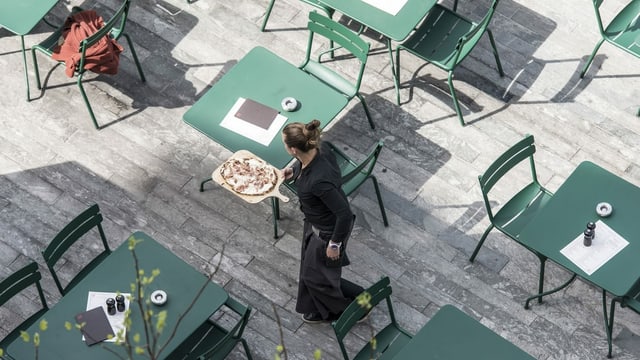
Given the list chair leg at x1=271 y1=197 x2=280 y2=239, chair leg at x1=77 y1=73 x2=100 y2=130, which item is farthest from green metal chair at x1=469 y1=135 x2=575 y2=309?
chair leg at x1=77 y1=73 x2=100 y2=130

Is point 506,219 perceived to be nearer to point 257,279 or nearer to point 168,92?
point 257,279

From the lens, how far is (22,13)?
9664mm

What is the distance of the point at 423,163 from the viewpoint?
979 cm

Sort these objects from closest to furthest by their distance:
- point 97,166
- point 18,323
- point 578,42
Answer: point 18,323, point 97,166, point 578,42

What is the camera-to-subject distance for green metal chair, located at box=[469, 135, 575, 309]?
8.74 metres

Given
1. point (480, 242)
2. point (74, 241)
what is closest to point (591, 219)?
point (480, 242)

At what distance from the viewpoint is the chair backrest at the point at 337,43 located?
9.46 metres

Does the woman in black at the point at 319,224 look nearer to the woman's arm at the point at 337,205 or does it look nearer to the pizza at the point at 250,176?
the woman's arm at the point at 337,205

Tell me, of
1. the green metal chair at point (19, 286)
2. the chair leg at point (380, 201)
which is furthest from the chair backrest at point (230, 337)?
the chair leg at point (380, 201)

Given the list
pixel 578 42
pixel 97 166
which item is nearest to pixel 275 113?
pixel 97 166

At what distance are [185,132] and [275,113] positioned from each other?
1.26 meters

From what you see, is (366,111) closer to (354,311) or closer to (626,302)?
(354,311)

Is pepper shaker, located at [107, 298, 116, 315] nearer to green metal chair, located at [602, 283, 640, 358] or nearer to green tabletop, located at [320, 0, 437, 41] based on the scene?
green tabletop, located at [320, 0, 437, 41]

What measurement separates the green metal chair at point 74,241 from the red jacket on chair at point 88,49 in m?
1.74
